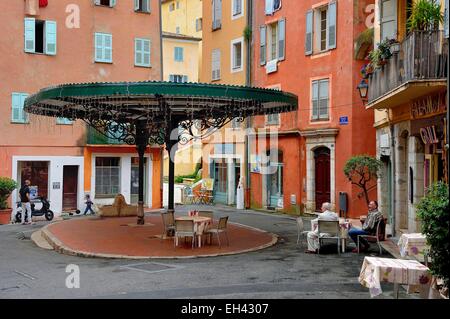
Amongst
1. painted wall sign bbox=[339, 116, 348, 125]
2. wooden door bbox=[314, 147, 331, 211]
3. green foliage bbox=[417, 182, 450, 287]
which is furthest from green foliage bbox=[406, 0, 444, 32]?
wooden door bbox=[314, 147, 331, 211]

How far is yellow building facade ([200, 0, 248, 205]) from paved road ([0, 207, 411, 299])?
16.6m

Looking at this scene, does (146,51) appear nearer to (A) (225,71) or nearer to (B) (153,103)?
(A) (225,71)

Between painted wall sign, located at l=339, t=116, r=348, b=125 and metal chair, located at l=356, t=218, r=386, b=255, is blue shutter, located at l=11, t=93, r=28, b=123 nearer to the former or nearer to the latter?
painted wall sign, located at l=339, t=116, r=348, b=125

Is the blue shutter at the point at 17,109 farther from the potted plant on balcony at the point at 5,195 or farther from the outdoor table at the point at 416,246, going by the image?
the outdoor table at the point at 416,246

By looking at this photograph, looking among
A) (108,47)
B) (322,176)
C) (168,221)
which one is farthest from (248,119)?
(168,221)

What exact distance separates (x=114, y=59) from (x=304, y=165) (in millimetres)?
10195

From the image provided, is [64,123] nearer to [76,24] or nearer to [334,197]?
[76,24]

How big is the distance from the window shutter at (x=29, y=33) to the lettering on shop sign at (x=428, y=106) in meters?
16.8

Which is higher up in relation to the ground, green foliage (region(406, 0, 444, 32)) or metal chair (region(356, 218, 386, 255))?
green foliage (region(406, 0, 444, 32))

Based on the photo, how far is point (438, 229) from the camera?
750 cm

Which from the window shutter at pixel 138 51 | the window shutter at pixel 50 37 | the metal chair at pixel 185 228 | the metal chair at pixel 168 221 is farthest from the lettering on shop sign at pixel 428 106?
the window shutter at pixel 50 37

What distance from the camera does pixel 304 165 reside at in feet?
87.0

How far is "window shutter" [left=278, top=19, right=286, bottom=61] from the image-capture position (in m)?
28.2

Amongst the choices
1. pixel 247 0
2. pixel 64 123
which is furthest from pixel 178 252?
pixel 247 0
